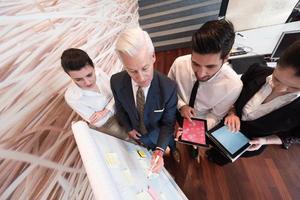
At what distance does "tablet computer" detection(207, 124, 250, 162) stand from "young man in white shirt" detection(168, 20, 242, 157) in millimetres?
92

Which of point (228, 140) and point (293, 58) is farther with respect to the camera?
point (228, 140)

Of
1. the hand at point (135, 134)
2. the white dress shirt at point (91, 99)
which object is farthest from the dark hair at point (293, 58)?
the white dress shirt at point (91, 99)

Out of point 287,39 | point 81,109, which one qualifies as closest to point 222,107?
point 81,109

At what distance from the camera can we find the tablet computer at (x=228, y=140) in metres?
1.01

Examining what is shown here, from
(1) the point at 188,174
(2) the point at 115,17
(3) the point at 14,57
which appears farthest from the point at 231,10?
(3) the point at 14,57

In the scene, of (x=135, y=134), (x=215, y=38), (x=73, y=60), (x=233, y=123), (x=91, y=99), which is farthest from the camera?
(x=135, y=134)

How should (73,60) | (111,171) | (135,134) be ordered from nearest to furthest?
1. (111,171)
2. (73,60)
3. (135,134)

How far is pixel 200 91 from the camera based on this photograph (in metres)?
1.06

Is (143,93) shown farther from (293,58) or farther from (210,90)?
(293,58)

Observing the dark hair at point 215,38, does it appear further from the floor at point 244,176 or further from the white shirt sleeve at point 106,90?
the floor at point 244,176

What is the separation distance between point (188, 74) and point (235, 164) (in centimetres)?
123

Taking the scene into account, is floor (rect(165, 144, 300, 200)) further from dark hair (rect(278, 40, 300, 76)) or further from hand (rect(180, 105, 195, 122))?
dark hair (rect(278, 40, 300, 76))

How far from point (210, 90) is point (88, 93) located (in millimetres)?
793

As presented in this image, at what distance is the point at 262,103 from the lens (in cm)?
93
